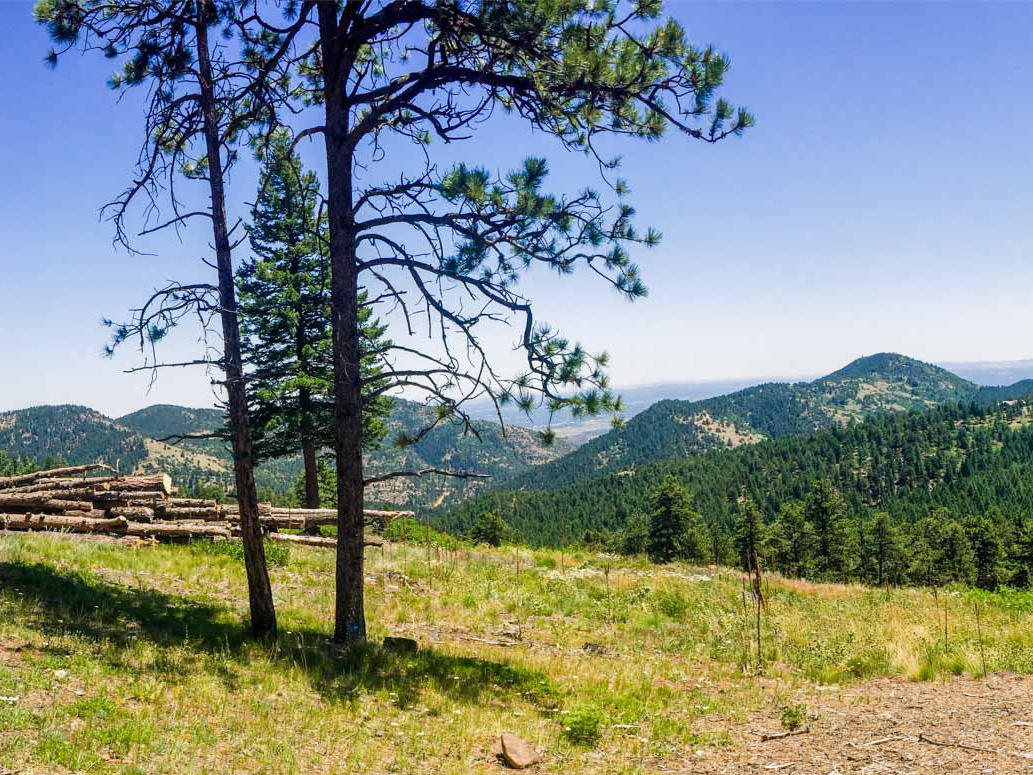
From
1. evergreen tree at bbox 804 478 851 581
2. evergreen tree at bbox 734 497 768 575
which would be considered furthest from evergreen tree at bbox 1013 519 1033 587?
evergreen tree at bbox 734 497 768 575

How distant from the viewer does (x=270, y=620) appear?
29.0 feet

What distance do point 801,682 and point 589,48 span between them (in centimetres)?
953

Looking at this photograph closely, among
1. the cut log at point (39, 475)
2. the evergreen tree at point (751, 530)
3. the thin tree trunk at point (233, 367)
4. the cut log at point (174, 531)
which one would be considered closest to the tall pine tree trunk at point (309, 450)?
the cut log at point (174, 531)

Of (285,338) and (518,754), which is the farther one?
(285,338)

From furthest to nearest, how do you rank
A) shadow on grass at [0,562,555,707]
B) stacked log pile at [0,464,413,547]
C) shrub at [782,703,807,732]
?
stacked log pile at [0,464,413,547]
shadow on grass at [0,562,555,707]
shrub at [782,703,807,732]

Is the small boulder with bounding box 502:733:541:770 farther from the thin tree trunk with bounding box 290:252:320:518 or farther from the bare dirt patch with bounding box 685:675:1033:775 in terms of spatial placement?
the thin tree trunk with bounding box 290:252:320:518

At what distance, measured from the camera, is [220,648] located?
7.91 metres

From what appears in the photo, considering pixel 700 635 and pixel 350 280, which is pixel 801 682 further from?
pixel 350 280

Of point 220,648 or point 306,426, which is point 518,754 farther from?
point 306,426

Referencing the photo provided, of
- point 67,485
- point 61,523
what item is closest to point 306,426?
point 67,485

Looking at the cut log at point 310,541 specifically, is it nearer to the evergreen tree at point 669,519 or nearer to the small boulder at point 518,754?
the small boulder at point 518,754

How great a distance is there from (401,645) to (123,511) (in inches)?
506

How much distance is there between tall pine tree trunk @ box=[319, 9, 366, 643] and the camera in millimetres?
8586

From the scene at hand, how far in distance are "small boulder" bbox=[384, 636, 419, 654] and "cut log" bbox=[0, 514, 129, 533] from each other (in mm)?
11372
